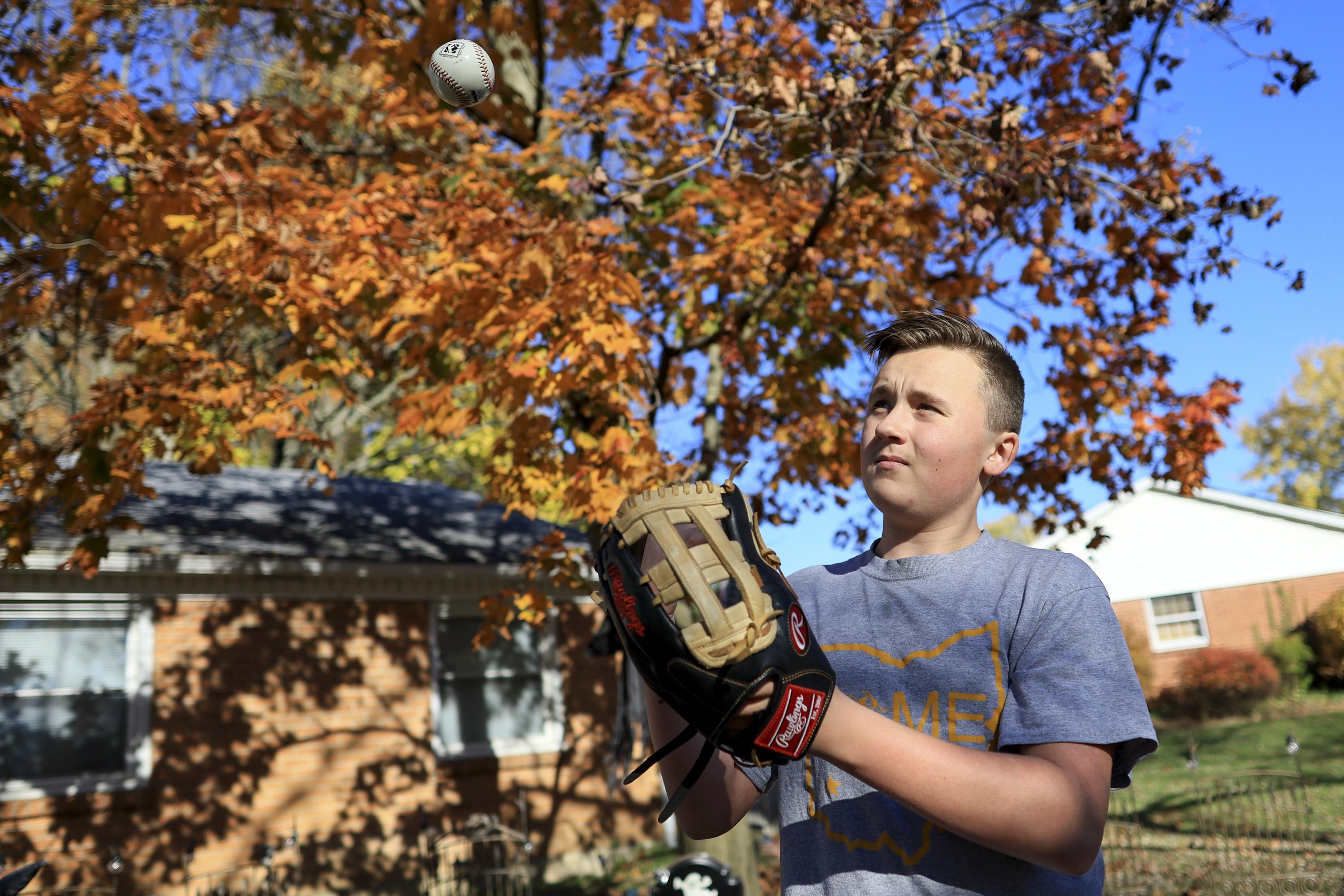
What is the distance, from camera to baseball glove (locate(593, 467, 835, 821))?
4.23 feet

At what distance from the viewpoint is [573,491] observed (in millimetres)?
6984

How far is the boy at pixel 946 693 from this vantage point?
4.29ft

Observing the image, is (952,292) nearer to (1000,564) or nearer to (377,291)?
(377,291)

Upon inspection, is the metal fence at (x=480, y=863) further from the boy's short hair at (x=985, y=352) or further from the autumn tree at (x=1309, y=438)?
the autumn tree at (x=1309, y=438)

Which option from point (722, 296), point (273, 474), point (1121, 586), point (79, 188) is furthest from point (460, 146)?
point (1121, 586)

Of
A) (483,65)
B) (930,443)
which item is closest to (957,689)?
(930,443)

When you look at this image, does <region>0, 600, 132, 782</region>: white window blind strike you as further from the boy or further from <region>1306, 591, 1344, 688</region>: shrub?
<region>1306, 591, 1344, 688</region>: shrub

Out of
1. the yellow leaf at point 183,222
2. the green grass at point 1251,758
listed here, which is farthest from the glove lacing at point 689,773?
the green grass at point 1251,758

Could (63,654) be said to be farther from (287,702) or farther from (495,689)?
(495,689)

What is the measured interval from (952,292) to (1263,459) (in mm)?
44140

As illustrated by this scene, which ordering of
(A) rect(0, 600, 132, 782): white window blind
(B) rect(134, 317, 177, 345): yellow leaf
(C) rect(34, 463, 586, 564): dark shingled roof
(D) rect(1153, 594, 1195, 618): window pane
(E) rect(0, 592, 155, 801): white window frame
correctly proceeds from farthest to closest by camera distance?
(D) rect(1153, 594, 1195, 618): window pane → (C) rect(34, 463, 586, 564): dark shingled roof → (A) rect(0, 600, 132, 782): white window blind → (E) rect(0, 592, 155, 801): white window frame → (B) rect(134, 317, 177, 345): yellow leaf

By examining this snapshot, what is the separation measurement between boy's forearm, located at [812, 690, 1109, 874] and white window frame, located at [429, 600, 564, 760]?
36.3 ft

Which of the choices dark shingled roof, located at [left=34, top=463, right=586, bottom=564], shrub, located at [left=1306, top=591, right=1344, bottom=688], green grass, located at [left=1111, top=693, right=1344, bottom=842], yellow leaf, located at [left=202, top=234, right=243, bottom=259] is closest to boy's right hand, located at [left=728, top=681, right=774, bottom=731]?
yellow leaf, located at [left=202, top=234, right=243, bottom=259]

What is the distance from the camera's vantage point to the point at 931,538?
6.06 feet
